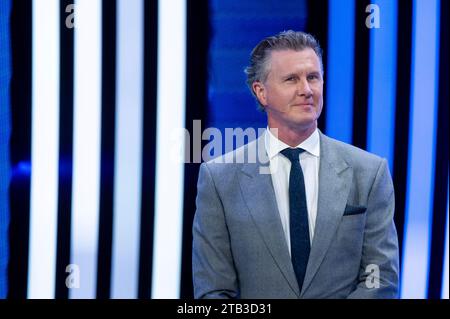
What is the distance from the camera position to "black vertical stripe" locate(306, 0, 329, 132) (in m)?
2.42

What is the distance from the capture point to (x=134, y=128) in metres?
2.43

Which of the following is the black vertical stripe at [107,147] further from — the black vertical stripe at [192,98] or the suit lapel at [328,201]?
the suit lapel at [328,201]

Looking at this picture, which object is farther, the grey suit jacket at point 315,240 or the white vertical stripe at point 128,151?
the white vertical stripe at point 128,151

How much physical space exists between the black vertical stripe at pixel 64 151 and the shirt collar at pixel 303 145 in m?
0.75

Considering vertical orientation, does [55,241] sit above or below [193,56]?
below

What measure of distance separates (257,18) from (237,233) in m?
0.82

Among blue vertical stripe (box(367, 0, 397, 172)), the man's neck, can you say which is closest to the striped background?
blue vertical stripe (box(367, 0, 397, 172))

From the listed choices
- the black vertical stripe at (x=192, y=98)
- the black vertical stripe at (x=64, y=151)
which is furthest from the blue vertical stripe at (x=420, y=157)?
the black vertical stripe at (x=64, y=151)

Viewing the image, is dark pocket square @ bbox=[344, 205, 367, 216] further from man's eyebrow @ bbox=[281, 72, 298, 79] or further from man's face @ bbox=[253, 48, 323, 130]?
man's eyebrow @ bbox=[281, 72, 298, 79]

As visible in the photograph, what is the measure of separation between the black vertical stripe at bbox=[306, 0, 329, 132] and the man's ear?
0.23 m

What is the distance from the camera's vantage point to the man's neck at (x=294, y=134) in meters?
2.34
